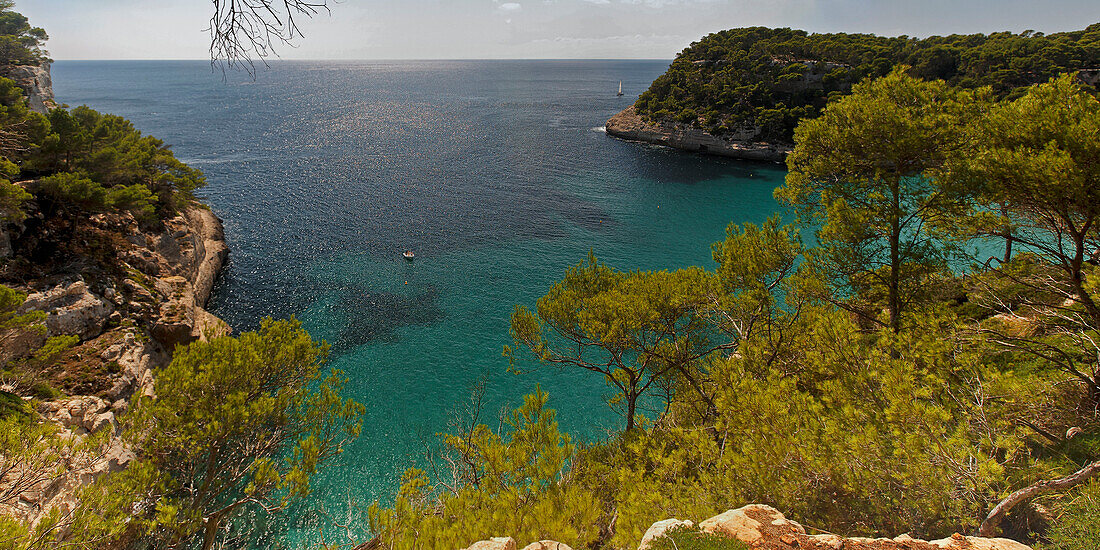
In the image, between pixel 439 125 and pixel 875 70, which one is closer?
pixel 875 70

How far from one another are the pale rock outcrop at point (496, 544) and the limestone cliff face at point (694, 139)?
65.1m

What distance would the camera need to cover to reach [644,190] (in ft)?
168

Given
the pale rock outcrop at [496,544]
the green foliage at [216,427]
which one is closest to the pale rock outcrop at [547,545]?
the pale rock outcrop at [496,544]

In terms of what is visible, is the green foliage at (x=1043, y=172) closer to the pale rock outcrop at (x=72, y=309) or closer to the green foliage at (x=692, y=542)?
the green foliage at (x=692, y=542)

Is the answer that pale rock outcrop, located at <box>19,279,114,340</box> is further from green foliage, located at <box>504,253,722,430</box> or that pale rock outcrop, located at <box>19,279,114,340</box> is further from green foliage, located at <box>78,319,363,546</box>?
green foliage, located at <box>504,253,722,430</box>

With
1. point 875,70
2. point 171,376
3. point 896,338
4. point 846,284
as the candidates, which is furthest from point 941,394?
point 875,70

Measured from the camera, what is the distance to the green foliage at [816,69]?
2217 inches

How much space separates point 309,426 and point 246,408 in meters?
1.82

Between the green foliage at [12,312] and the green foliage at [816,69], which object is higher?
the green foliage at [816,69]

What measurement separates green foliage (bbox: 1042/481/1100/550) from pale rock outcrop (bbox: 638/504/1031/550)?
0.59 metres

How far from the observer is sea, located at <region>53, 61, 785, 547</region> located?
20594 millimetres

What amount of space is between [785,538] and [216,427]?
41.0 feet

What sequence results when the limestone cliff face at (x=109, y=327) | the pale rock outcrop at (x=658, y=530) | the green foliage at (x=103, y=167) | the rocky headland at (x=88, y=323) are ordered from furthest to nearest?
the green foliage at (x=103, y=167)
the limestone cliff face at (x=109, y=327)
the rocky headland at (x=88, y=323)
the pale rock outcrop at (x=658, y=530)

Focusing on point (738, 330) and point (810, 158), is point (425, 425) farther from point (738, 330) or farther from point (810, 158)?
point (810, 158)
